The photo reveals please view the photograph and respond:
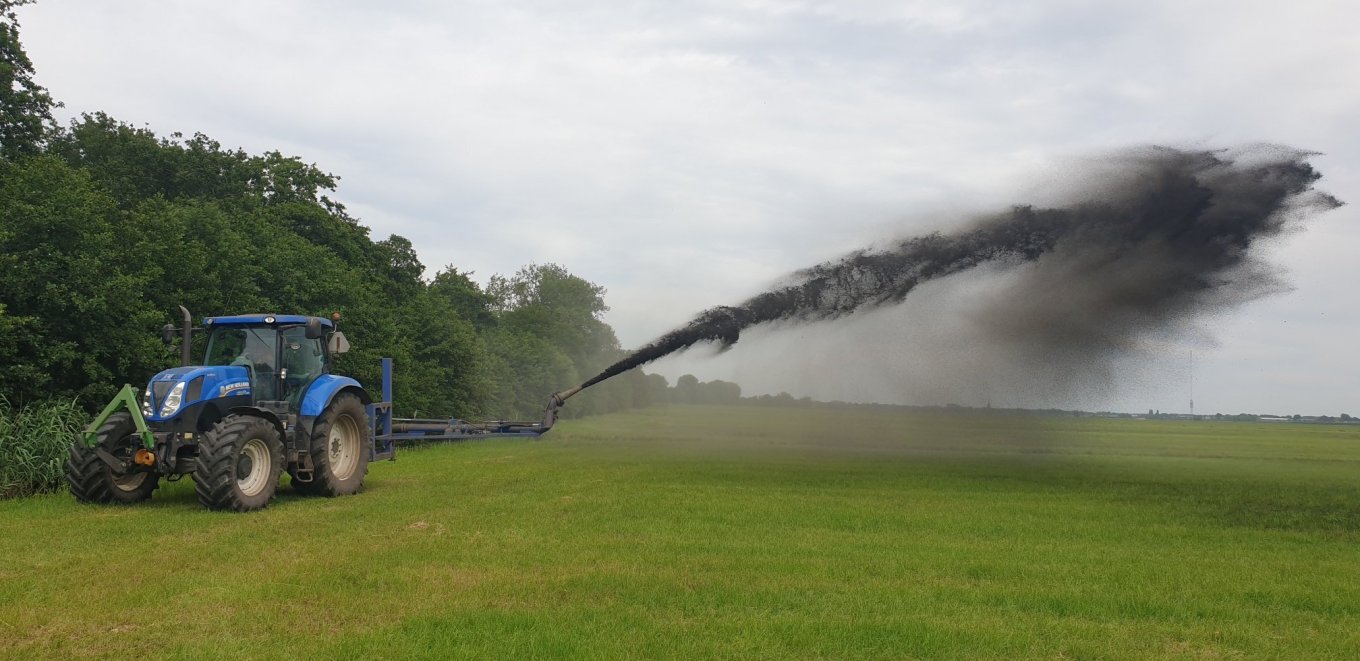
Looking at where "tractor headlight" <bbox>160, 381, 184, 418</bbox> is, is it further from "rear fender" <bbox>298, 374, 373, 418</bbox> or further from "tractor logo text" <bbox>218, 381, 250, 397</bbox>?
"rear fender" <bbox>298, 374, 373, 418</bbox>

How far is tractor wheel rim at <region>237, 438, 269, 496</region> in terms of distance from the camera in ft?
47.3

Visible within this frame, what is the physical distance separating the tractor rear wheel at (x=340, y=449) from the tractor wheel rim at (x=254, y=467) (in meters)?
1.00

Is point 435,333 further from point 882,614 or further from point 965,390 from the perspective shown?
point 882,614

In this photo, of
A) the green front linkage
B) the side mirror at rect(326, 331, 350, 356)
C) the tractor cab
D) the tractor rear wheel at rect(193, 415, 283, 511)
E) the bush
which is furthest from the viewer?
the side mirror at rect(326, 331, 350, 356)

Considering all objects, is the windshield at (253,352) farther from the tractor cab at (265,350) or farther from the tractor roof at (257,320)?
the tractor roof at (257,320)

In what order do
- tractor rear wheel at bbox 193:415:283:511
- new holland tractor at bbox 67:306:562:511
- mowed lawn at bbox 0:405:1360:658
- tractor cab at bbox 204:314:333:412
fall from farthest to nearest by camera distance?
1. tractor cab at bbox 204:314:333:412
2. new holland tractor at bbox 67:306:562:511
3. tractor rear wheel at bbox 193:415:283:511
4. mowed lawn at bbox 0:405:1360:658

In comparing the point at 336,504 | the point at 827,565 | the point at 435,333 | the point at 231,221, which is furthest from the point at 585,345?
the point at 827,565

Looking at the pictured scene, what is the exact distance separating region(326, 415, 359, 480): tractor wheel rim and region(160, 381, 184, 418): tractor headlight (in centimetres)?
292

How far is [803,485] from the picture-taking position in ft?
63.9

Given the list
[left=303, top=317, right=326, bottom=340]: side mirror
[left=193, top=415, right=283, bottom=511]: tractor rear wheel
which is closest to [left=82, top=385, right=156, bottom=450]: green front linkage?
[left=193, top=415, right=283, bottom=511]: tractor rear wheel

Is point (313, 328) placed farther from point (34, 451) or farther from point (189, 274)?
point (189, 274)

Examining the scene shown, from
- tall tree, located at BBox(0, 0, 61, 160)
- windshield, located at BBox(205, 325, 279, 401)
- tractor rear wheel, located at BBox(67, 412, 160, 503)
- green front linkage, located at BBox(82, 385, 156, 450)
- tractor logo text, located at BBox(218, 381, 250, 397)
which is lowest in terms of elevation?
tractor rear wheel, located at BBox(67, 412, 160, 503)

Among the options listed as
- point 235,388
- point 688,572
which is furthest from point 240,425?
point 688,572

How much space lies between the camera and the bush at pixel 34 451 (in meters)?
15.8
